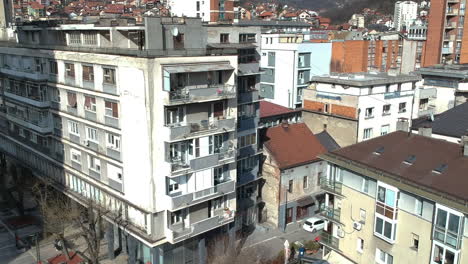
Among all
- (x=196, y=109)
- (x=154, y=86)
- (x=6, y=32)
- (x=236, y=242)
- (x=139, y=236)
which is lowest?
(x=236, y=242)

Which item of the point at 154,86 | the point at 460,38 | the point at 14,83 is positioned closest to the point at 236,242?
the point at 154,86

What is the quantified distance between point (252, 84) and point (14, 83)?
2255cm

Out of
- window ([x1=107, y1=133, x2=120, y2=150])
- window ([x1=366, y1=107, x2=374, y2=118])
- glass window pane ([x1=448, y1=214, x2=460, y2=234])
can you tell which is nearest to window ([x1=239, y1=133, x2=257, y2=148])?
window ([x1=107, y1=133, x2=120, y2=150])

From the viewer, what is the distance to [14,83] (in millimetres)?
40469

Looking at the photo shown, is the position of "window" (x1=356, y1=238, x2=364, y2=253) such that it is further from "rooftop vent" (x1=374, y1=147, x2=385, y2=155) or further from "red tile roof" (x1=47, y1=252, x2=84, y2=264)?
"red tile roof" (x1=47, y1=252, x2=84, y2=264)

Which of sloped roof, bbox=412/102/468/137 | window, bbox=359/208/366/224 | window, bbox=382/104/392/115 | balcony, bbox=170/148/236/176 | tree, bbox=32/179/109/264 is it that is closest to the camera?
window, bbox=359/208/366/224

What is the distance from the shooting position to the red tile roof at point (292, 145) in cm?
3850

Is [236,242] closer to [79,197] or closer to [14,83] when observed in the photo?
[79,197]

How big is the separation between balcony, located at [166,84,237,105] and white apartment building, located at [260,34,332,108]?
28.9 m

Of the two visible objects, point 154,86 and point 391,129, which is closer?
point 154,86

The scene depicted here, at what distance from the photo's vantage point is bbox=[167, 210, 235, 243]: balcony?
92.4 ft

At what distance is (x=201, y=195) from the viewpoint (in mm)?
28594

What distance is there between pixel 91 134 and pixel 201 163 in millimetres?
9384

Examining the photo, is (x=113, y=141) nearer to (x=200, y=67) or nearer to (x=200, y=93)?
(x=200, y=93)
